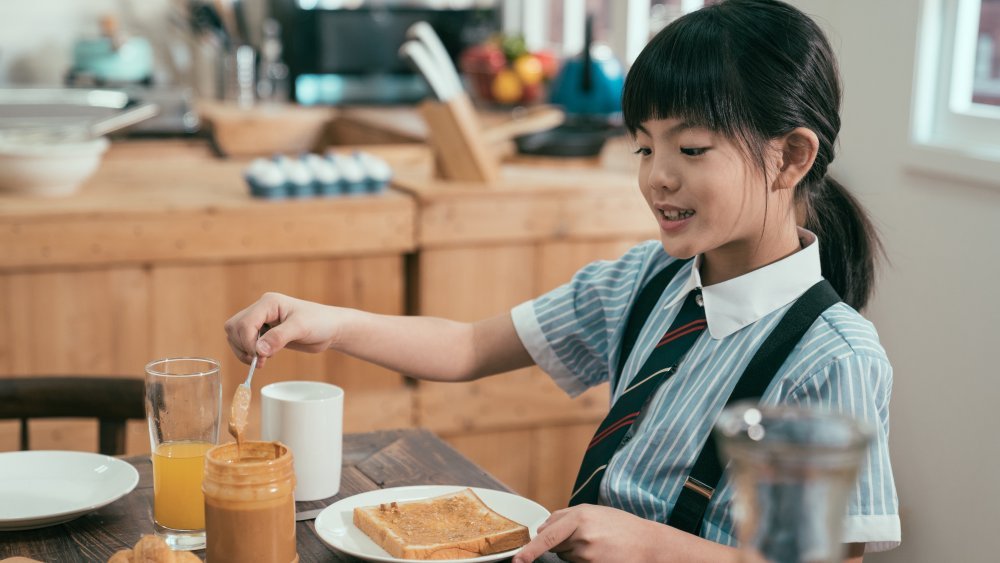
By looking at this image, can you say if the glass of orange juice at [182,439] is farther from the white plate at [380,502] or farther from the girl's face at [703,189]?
the girl's face at [703,189]

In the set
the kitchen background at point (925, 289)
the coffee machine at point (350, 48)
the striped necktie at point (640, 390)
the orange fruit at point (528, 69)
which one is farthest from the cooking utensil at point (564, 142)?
the striped necktie at point (640, 390)

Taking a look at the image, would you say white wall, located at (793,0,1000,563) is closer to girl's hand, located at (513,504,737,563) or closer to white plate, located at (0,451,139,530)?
girl's hand, located at (513,504,737,563)

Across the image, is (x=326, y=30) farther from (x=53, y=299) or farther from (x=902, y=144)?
(x=902, y=144)

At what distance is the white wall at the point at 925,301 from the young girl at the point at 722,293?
716mm

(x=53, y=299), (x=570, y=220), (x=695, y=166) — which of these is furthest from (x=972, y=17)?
(x=53, y=299)

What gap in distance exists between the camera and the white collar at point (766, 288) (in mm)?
1212

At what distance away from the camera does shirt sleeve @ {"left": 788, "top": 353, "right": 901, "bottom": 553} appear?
1.05 meters

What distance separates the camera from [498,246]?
101 inches

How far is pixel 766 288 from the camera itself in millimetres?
1215

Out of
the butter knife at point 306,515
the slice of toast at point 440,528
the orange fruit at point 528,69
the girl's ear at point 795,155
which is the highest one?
the orange fruit at point 528,69

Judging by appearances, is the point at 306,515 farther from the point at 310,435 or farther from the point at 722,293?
the point at 722,293

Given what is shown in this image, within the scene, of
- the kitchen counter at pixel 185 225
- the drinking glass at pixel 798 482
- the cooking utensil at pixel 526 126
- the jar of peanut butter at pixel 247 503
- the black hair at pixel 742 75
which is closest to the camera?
the drinking glass at pixel 798 482

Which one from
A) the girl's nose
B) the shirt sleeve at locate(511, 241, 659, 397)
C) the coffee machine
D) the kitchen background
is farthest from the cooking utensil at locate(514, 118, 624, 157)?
the girl's nose

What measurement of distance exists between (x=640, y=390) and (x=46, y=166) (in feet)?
5.18
